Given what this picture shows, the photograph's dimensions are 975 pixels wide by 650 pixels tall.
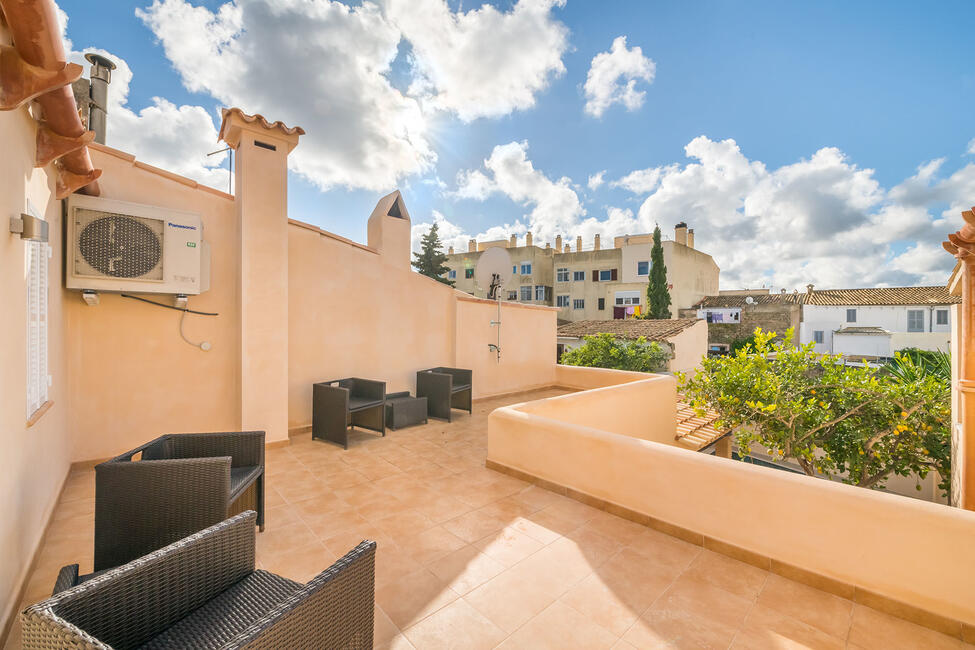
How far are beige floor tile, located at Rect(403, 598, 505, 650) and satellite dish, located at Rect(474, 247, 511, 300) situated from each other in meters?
6.09

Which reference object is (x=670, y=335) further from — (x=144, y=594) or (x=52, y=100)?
(x=52, y=100)

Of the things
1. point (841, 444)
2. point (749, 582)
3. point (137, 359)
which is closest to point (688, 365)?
point (841, 444)

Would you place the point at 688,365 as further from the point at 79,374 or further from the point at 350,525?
the point at 79,374

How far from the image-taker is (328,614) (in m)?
1.20

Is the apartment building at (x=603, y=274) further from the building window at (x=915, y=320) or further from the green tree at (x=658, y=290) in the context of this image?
the building window at (x=915, y=320)

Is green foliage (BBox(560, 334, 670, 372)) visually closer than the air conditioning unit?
No

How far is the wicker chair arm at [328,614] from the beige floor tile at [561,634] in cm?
78

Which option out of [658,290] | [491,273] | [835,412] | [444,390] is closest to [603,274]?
[658,290]

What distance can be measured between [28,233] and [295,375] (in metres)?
3.36

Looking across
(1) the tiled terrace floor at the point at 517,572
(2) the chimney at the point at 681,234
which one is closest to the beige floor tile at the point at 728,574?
(1) the tiled terrace floor at the point at 517,572

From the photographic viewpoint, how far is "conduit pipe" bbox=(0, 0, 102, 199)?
1.43m

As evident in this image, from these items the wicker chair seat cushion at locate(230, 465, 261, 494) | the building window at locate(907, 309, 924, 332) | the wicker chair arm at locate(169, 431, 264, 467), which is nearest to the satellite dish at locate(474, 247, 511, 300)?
the wicker chair arm at locate(169, 431, 264, 467)

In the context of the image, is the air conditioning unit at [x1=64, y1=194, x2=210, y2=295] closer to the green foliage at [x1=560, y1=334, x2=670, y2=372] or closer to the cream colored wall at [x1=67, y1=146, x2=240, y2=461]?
the cream colored wall at [x1=67, y1=146, x2=240, y2=461]

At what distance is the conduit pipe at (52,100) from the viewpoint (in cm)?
143
